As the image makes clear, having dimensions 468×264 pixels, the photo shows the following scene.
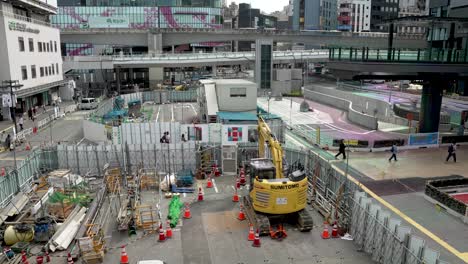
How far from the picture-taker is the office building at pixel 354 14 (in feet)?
499

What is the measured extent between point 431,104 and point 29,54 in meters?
43.1

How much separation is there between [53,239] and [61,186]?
6.26 metres

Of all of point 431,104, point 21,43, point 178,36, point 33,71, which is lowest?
point 431,104

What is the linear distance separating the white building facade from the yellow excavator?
1256 inches

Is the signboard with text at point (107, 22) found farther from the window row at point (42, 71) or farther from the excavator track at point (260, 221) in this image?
the excavator track at point (260, 221)

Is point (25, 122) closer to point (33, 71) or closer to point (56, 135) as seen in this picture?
point (56, 135)

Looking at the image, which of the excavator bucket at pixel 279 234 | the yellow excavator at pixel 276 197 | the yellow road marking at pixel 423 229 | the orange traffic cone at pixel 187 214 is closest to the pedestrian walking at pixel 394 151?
the yellow road marking at pixel 423 229

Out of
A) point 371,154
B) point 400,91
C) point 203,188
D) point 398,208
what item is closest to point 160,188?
point 203,188

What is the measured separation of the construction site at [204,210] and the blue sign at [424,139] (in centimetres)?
791

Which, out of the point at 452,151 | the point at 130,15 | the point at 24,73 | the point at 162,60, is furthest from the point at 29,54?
the point at 130,15

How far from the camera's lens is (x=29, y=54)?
47.2 metres

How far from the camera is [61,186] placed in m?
21.3

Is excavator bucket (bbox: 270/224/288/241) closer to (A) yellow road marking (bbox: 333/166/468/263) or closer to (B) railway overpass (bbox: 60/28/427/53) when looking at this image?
(A) yellow road marking (bbox: 333/166/468/263)

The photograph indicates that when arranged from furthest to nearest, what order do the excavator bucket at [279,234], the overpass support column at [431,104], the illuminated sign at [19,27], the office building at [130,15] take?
1. the office building at [130,15]
2. the illuminated sign at [19,27]
3. the overpass support column at [431,104]
4. the excavator bucket at [279,234]
